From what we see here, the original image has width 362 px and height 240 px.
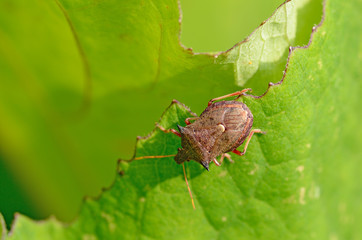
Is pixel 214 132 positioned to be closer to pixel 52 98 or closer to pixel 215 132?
pixel 215 132

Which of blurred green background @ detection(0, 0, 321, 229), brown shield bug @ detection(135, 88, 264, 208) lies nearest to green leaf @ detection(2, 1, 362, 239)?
brown shield bug @ detection(135, 88, 264, 208)

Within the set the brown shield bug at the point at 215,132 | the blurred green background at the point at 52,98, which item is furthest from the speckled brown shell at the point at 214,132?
the blurred green background at the point at 52,98

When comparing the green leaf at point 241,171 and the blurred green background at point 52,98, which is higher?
the blurred green background at point 52,98

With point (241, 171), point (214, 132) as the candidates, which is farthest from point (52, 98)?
point (241, 171)

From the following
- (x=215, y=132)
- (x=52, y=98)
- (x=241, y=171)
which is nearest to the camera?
(x=241, y=171)

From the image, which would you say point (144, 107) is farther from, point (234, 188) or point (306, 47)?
point (306, 47)

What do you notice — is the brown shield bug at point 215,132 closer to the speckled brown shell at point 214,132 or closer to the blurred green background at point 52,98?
the speckled brown shell at point 214,132

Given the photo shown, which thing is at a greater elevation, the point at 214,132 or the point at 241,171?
the point at 214,132
